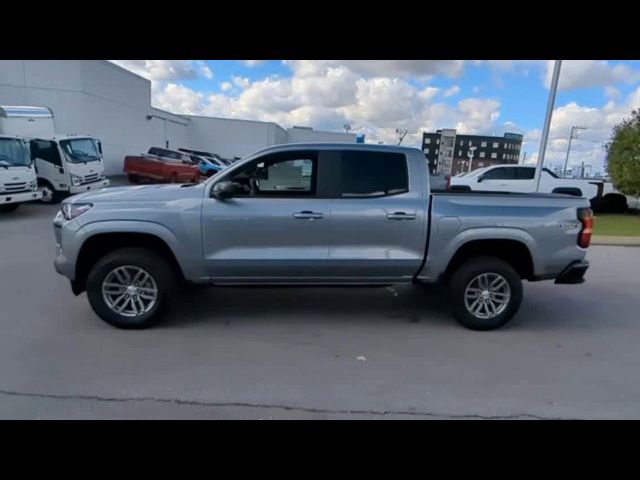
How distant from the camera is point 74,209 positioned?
3.96 meters

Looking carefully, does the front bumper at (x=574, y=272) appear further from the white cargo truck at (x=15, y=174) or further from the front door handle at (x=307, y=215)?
the white cargo truck at (x=15, y=174)

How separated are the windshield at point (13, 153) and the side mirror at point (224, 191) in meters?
9.70

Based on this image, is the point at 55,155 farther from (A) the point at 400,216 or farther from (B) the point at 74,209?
(A) the point at 400,216

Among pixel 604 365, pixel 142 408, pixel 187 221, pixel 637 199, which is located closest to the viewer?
pixel 142 408

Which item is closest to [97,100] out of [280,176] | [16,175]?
[16,175]

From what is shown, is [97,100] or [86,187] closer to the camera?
[86,187]

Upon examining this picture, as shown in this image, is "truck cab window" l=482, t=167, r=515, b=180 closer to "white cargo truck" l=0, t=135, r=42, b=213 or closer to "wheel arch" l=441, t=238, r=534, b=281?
"wheel arch" l=441, t=238, r=534, b=281

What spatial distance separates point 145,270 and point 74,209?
93 cm

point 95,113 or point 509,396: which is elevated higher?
point 95,113

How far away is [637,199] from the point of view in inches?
625

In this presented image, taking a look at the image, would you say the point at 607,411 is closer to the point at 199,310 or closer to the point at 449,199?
the point at 449,199

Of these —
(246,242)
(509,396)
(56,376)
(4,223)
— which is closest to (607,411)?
(509,396)

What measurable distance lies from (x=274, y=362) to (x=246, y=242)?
49.2 inches

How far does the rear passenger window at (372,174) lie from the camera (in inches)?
164
